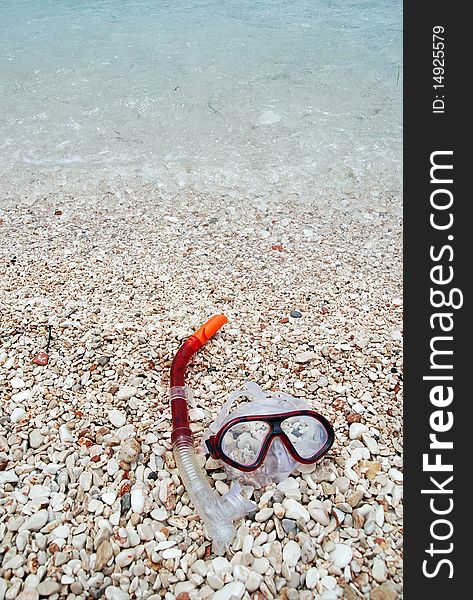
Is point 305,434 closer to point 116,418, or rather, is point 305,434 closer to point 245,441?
point 245,441

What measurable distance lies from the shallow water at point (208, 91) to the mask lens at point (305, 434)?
3.08 meters

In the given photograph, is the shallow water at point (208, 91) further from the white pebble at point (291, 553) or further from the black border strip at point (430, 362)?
the white pebble at point (291, 553)

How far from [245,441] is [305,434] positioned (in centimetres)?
23

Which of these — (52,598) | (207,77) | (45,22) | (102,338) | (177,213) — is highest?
(45,22)

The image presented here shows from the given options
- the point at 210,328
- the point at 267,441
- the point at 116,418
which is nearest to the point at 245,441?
the point at 267,441

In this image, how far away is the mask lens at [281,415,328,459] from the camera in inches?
80.3

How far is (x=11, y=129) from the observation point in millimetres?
6098

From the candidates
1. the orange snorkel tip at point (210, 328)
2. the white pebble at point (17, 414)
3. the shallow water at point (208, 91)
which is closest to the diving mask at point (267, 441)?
the orange snorkel tip at point (210, 328)

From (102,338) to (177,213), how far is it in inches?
74.3

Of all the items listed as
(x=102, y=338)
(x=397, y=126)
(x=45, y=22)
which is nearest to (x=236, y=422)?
(x=102, y=338)

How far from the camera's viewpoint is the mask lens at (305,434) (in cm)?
204

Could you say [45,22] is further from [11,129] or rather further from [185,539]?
[185,539]

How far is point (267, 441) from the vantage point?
195 centimetres

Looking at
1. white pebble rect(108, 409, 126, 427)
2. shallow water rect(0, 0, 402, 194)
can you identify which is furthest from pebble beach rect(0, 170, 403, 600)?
shallow water rect(0, 0, 402, 194)
